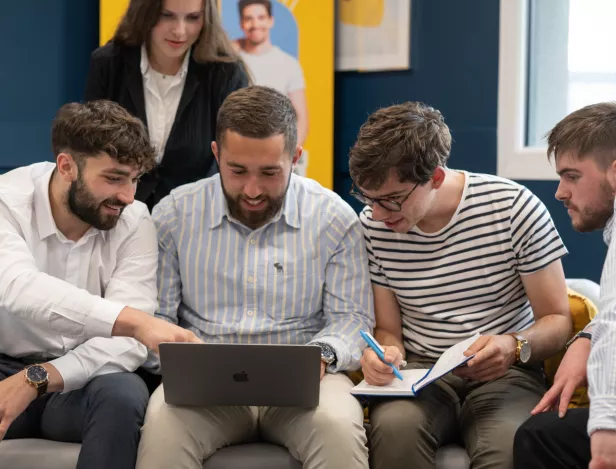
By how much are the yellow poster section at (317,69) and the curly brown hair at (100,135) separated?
171 centimetres

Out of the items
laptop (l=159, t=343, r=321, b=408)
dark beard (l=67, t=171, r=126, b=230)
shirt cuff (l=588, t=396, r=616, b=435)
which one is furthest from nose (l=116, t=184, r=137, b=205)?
shirt cuff (l=588, t=396, r=616, b=435)

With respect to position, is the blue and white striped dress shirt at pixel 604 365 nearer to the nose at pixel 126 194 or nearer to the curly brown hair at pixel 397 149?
the curly brown hair at pixel 397 149

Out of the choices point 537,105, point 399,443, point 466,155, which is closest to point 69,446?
point 399,443

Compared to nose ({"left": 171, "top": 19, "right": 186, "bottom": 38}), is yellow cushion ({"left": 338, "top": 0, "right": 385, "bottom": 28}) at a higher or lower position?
higher

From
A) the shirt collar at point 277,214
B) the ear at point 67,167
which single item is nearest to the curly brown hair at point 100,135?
the ear at point 67,167

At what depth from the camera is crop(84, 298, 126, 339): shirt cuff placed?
2354mm

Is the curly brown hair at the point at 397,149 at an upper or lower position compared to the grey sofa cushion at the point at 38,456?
upper

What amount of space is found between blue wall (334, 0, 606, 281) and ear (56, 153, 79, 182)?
1994mm

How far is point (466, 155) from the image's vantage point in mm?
4062

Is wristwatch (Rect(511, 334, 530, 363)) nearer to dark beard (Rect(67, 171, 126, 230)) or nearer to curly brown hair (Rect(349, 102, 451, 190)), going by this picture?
curly brown hair (Rect(349, 102, 451, 190))

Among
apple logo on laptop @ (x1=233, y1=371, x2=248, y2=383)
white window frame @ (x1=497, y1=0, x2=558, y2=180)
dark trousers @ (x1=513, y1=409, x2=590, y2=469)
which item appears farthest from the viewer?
white window frame @ (x1=497, y1=0, x2=558, y2=180)

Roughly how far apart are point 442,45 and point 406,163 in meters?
1.82

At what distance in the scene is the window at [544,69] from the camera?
393 centimetres

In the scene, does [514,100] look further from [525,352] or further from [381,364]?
[381,364]
